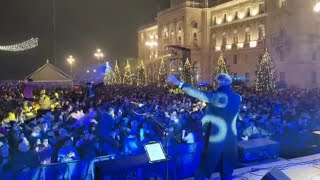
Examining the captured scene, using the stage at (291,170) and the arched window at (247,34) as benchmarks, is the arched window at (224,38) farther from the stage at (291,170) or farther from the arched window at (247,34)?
the stage at (291,170)

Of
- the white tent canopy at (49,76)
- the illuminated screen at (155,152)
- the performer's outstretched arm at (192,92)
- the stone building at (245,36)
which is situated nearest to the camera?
the performer's outstretched arm at (192,92)

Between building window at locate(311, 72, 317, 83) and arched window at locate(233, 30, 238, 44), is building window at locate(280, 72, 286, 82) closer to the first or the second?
building window at locate(311, 72, 317, 83)

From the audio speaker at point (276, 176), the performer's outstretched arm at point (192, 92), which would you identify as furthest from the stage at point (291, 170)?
the performer's outstretched arm at point (192, 92)

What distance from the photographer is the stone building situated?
47.8 metres

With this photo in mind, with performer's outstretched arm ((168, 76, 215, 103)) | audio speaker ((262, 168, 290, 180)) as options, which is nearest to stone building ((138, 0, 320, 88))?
audio speaker ((262, 168, 290, 180))

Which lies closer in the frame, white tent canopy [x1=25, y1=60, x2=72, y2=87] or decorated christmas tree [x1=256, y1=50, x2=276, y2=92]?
white tent canopy [x1=25, y1=60, x2=72, y2=87]

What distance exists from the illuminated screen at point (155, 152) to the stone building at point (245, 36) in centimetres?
4337

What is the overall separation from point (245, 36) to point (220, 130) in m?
58.6

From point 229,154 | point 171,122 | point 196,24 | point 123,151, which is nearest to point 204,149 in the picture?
point 229,154

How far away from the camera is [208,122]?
6.07 m

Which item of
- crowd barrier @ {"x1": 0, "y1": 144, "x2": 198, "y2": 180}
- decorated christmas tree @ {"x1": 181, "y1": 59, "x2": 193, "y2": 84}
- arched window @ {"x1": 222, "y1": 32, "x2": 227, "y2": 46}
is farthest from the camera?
arched window @ {"x1": 222, "y1": 32, "x2": 227, "y2": 46}

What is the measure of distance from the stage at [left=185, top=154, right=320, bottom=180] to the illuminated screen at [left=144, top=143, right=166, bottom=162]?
1717 millimetres

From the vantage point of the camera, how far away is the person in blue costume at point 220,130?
6.03 meters

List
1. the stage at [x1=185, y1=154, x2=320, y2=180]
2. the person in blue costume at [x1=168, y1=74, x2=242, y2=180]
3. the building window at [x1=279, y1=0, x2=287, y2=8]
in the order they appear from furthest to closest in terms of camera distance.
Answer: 1. the building window at [x1=279, y1=0, x2=287, y2=8]
2. the stage at [x1=185, y1=154, x2=320, y2=180]
3. the person in blue costume at [x1=168, y1=74, x2=242, y2=180]
